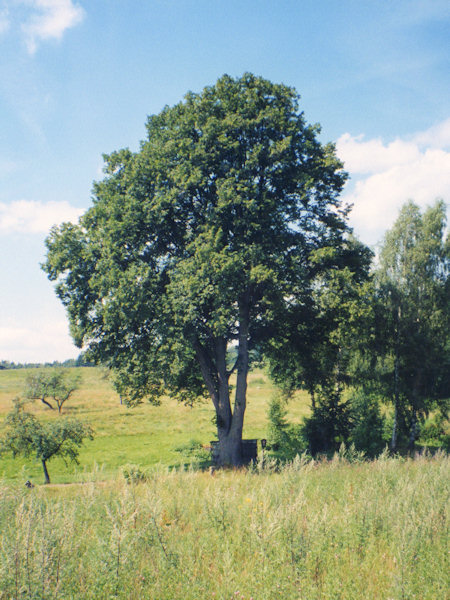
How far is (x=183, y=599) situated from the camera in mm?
4633

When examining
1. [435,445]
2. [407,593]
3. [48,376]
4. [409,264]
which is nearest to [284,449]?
[435,445]

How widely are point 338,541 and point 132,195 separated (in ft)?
56.8

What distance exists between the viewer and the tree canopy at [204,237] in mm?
17234

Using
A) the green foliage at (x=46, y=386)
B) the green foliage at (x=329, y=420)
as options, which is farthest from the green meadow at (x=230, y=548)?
the green foliage at (x=46, y=386)

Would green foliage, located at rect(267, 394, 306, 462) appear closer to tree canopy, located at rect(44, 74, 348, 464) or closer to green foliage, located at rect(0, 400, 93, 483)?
tree canopy, located at rect(44, 74, 348, 464)

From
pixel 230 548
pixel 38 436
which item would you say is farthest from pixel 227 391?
pixel 230 548

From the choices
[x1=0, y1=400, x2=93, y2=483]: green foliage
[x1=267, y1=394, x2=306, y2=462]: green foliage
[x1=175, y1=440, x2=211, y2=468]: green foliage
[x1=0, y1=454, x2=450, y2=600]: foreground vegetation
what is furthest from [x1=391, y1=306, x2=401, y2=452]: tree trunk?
[x1=0, y1=400, x2=93, y2=483]: green foliage

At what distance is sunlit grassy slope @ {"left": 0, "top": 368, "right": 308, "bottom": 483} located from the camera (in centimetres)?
2750

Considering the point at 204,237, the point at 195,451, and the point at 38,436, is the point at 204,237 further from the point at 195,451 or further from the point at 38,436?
the point at 195,451

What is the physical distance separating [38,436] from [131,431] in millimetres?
20495

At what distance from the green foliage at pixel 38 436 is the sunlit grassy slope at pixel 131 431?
58.0 inches

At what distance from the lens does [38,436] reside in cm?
2223

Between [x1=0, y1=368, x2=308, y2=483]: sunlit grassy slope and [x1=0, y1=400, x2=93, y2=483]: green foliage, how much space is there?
58.0 inches

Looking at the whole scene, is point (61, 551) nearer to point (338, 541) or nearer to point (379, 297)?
point (338, 541)
